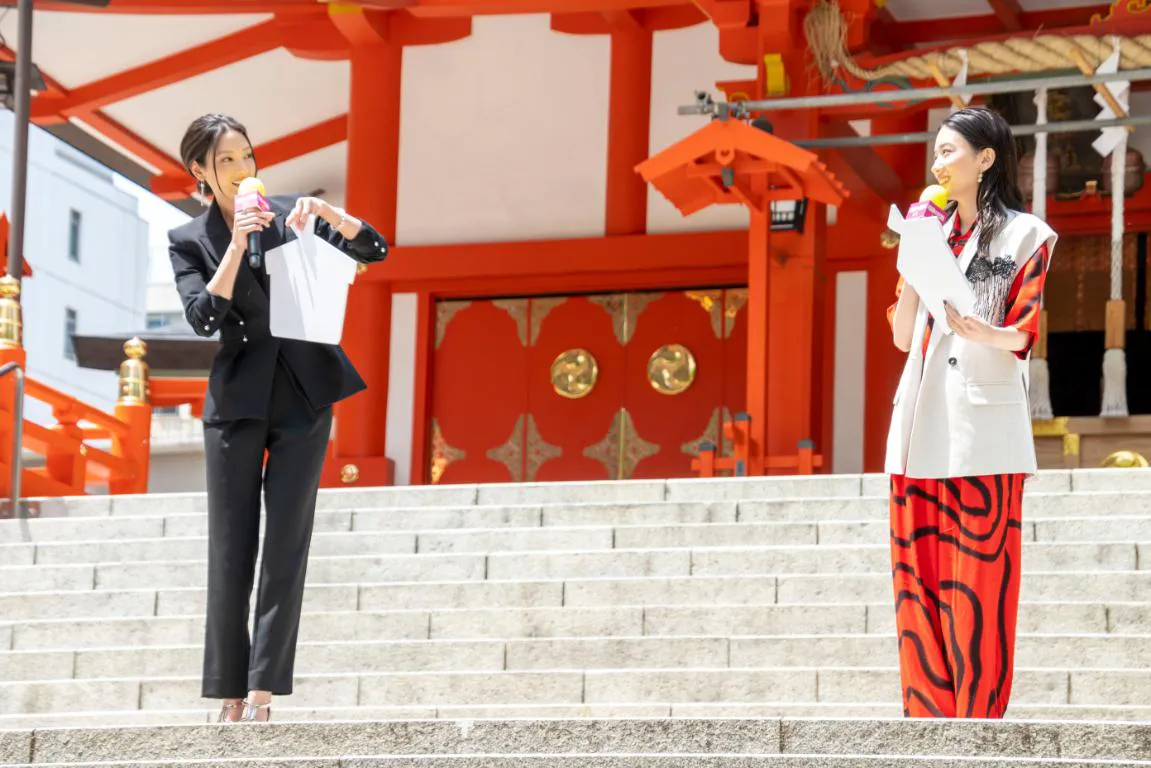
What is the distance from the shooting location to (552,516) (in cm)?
784

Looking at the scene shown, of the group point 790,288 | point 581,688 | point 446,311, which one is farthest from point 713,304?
point 581,688

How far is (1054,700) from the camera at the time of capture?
18.4ft

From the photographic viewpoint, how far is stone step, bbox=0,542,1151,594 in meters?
6.68

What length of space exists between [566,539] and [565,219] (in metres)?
5.68

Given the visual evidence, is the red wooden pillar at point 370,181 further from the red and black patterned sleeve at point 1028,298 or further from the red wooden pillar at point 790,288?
the red and black patterned sleeve at point 1028,298

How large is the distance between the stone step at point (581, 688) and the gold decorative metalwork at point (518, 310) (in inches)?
283

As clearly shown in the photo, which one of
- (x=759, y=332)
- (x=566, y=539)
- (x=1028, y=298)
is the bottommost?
(x=566, y=539)

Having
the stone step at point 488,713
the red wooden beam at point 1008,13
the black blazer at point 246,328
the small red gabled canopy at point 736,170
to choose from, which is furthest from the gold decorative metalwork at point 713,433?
the black blazer at point 246,328

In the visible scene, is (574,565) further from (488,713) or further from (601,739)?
(601,739)

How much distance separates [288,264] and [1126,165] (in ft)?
27.7

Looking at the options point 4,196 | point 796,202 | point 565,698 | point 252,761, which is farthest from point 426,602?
point 4,196

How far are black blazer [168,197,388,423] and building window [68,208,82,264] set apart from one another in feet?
102

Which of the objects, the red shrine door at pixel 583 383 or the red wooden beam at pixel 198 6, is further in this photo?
the red shrine door at pixel 583 383

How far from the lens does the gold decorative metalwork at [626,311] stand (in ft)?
42.8
